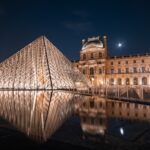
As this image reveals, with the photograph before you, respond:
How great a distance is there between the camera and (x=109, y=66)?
5925cm

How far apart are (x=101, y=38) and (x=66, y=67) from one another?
30470 millimetres

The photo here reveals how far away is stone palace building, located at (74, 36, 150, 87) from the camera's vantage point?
54.2 metres

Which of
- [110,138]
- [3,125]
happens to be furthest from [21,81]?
[110,138]

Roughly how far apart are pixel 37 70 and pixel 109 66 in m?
31.6

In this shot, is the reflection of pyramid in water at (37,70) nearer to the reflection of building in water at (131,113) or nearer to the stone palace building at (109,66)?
the reflection of building in water at (131,113)

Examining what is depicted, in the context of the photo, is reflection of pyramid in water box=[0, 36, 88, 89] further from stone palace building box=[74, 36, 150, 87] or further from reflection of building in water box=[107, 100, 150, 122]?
stone palace building box=[74, 36, 150, 87]

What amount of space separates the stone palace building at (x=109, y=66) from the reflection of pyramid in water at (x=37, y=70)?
72.8ft

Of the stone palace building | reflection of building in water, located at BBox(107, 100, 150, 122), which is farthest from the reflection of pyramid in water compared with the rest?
the stone palace building

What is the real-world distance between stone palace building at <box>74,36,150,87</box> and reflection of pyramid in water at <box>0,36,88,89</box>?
2218 cm

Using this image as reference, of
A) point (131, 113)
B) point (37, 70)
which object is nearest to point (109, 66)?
point (37, 70)

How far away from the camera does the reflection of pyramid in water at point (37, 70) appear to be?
3097 cm

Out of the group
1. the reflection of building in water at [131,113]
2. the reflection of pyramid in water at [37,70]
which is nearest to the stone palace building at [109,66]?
the reflection of pyramid in water at [37,70]

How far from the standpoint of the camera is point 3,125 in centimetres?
663

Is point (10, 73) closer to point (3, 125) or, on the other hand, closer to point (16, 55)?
point (16, 55)
